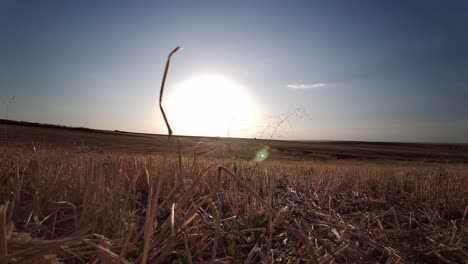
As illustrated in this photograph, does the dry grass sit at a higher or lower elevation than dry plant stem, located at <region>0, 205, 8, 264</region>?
lower

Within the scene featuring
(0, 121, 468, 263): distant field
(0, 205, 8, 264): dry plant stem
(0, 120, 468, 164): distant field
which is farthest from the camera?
(0, 120, 468, 164): distant field

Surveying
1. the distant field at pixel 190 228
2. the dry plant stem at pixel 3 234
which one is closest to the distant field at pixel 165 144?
the distant field at pixel 190 228

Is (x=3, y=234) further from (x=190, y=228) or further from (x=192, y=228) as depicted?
(x=192, y=228)

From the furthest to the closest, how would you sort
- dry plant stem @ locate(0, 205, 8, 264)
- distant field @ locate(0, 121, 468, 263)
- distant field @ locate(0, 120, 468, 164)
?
distant field @ locate(0, 120, 468, 164)
distant field @ locate(0, 121, 468, 263)
dry plant stem @ locate(0, 205, 8, 264)

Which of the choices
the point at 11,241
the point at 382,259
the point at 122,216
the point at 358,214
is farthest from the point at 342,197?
the point at 11,241

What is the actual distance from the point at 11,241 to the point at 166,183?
6.94ft

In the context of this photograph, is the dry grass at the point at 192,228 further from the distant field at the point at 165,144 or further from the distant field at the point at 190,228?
the distant field at the point at 165,144

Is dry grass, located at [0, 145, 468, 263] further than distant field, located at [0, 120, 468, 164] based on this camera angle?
No

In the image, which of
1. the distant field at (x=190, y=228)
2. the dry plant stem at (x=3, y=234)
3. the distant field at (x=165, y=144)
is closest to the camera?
the dry plant stem at (x=3, y=234)

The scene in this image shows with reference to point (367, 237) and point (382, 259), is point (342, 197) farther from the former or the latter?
point (382, 259)

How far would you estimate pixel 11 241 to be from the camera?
110 centimetres

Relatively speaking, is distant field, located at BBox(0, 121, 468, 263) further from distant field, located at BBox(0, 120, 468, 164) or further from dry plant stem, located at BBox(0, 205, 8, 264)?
distant field, located at BBox(0, 120, 468, 164)

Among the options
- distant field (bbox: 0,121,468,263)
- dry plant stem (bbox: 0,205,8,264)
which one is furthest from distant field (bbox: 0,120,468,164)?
dry plant stem (bbox: 0,205,8,264)

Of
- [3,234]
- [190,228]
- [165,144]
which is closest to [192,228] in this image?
[190,228]
